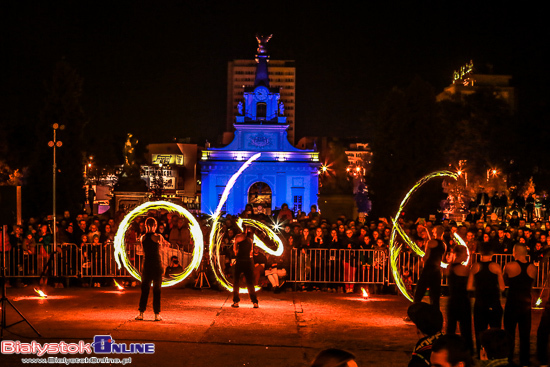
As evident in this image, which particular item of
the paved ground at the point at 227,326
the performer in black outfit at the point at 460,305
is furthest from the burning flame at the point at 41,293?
the performer in black outfit at the point at 460,305

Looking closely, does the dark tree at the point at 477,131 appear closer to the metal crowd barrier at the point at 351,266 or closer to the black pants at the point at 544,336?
the metal crowd barrier at the point at 351,266

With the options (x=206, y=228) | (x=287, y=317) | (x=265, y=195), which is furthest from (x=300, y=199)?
(x=287, y=317)

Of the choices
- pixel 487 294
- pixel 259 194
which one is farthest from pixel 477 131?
pixel 487 294

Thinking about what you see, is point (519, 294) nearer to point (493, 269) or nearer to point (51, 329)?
point (493, 269)

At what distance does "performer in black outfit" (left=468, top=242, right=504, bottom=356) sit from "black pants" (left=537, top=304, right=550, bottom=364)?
0.56m

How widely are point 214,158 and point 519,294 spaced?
4963 cm

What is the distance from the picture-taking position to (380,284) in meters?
17.4

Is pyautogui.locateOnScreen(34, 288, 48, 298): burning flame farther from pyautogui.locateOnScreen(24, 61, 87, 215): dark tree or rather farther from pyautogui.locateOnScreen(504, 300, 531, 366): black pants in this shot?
pyautogui.locateOnScreen(24, 61, 87, 215): dark tree

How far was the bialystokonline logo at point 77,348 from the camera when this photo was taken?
31.7 feet

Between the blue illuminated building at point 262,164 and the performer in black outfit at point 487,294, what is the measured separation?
46613mm

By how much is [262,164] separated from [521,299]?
1904 inches

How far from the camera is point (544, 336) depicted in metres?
9.27

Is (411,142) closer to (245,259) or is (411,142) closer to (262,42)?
(262,42)

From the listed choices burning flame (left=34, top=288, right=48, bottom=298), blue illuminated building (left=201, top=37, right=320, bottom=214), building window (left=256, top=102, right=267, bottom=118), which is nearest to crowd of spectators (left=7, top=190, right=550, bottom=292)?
burning flame (left=34, top=288, right=48, bottom=298)
